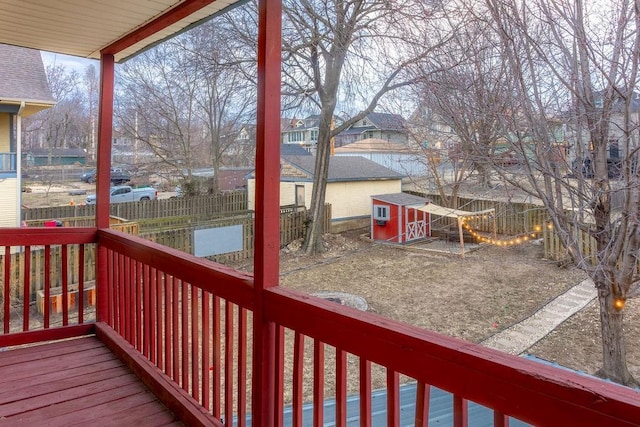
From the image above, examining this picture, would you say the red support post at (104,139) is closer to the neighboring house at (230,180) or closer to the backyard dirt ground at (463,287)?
the backyard dirt ground at (463,287)

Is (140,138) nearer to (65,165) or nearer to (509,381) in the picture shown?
(65,165)

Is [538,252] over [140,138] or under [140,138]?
under

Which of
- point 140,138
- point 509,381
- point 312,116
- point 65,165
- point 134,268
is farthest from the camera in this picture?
point 140,138

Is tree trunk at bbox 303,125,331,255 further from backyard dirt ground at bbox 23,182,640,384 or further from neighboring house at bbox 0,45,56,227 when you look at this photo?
neighboring house at bbox 0,45,56,227

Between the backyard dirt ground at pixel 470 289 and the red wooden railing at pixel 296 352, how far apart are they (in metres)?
1.59

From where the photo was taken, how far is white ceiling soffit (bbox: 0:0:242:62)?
1.89 m

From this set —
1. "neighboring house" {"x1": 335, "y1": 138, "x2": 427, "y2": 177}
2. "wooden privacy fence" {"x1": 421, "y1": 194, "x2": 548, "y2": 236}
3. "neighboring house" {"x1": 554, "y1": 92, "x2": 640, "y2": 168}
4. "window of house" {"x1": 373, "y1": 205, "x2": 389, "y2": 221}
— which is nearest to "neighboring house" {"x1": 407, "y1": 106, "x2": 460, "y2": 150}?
"neighboring house" {"x1": 335, "y1": 138, "x2": 427, "y2": 177}

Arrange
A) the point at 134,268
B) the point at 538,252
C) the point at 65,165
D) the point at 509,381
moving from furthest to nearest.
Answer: the point at 65,165 < the point at 538,252 < the point at 134,268 < the point at 509,381

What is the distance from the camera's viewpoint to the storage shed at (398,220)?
1008 centimetres

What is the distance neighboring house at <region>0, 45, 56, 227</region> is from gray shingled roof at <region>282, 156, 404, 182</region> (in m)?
5.54

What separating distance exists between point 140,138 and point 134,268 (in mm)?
7953

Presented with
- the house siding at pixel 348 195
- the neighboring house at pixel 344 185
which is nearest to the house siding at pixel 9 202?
the neighboring house at pixel 344 185

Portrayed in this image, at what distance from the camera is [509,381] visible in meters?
0.70

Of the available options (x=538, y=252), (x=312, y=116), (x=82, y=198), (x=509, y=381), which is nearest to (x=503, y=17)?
(x=538, y=252)
